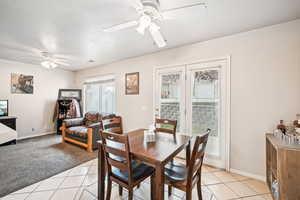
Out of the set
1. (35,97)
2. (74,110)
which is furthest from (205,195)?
(35,97)

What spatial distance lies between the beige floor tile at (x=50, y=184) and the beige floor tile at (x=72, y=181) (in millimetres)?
76

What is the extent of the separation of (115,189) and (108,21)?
2.51 m

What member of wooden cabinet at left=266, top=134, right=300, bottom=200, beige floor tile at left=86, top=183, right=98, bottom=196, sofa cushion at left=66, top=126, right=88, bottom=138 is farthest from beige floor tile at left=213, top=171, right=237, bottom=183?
sofa cushion at left=66, top=126, right=88, bottom=138

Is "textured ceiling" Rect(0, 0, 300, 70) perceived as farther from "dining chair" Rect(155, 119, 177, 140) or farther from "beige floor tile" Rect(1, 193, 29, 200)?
"beige floor tile" Rect(1, 193, 29, 200)

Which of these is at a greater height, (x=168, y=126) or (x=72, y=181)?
(x=168, y=126)

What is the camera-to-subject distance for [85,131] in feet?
11.2

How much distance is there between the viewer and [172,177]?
1.45 m

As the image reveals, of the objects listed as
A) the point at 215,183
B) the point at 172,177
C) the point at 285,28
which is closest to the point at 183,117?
the point at 215,183

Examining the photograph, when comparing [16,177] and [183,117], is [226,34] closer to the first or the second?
[183,117]

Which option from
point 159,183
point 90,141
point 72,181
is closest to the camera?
point 159,183

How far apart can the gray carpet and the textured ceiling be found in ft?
8.06

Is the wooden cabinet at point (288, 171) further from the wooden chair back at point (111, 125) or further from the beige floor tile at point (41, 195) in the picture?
the beige floor tile at point (41, 195)

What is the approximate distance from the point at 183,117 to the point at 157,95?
82 centimetres

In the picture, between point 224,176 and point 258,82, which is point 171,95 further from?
point 224,176
